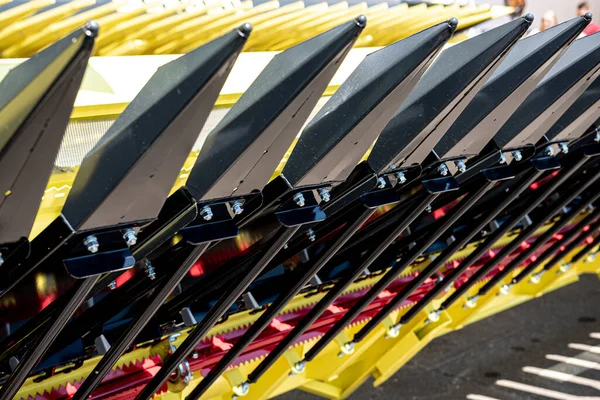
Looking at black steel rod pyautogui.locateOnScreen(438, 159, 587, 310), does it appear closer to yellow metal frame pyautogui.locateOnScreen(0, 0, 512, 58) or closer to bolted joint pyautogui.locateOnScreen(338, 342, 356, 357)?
bolted joint pyautogui.locateOnScreen(338, 342, 356, 357)

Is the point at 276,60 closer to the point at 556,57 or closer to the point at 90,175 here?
the point at 90,175

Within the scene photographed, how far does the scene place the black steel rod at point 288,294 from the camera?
204 centimetres

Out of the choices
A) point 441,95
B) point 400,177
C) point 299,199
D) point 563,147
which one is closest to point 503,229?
point 563,147

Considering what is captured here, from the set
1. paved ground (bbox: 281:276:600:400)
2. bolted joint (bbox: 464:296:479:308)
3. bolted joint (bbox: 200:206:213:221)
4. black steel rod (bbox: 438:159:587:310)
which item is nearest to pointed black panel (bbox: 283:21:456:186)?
bolted joint (bbox: 200:206:213:221)

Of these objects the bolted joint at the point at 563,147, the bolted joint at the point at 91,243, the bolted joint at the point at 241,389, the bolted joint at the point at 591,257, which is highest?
the bolted joint at the point at 591,257

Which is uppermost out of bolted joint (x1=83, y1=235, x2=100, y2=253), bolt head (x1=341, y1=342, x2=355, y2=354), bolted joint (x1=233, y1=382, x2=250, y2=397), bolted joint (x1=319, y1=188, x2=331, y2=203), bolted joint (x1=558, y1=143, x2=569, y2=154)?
bolted joint (x1=558, y1=143, x2=569, y2=154)

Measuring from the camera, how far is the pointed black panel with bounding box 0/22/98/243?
3.84 ft

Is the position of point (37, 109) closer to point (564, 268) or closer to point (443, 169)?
point (443, 169)

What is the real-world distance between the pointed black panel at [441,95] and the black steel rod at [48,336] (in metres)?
0.78

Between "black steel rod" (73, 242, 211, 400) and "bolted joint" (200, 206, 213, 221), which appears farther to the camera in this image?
"black steel rod" (73, 242, 211, 400)

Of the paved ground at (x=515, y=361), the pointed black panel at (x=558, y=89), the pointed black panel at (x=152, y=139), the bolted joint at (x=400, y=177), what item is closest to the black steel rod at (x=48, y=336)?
the pointed black panel at (x=152, y=139)

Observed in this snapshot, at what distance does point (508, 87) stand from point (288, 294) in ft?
2.70

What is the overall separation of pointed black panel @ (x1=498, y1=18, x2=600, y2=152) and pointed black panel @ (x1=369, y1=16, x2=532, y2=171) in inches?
14.2

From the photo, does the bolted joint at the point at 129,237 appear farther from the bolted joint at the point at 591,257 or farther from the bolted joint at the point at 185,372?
the bolted joint at the point at 591,257
